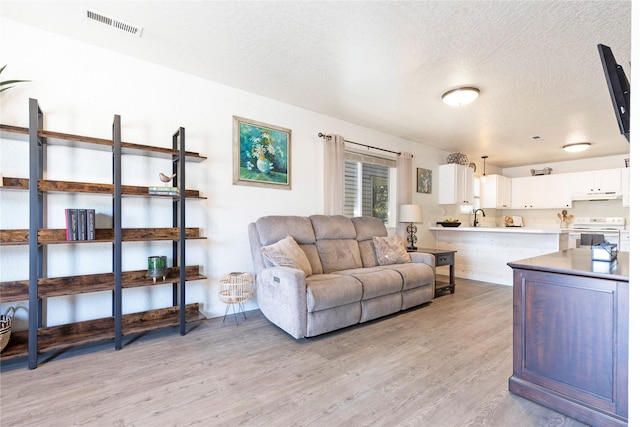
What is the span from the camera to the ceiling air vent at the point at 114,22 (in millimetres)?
2150

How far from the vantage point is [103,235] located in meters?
2.53

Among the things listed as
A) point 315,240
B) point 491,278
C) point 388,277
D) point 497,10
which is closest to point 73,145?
point 315,240

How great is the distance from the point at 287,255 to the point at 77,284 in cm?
175

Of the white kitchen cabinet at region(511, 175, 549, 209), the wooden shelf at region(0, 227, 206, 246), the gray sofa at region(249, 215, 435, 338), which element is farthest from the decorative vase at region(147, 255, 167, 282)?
the white kitchen cabinet at region(511, 175, 549, 209)

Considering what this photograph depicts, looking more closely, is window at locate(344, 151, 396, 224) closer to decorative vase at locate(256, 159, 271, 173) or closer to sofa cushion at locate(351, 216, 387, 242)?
sofa cushion at locate(351, 216, 387, 242)

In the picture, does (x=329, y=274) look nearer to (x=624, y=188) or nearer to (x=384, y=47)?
(x=384, y=47)

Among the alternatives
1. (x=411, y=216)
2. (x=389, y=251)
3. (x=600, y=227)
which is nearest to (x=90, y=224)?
(x=389, y=251)

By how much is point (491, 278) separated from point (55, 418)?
18.1 feet

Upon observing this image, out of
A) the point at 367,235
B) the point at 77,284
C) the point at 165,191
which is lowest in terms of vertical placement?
the point at 77,284

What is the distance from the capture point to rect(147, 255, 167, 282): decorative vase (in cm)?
261

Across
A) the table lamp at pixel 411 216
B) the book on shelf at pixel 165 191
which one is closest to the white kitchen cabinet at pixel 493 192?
the table lamp at pixel 411 216

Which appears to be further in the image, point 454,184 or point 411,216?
point 454,184

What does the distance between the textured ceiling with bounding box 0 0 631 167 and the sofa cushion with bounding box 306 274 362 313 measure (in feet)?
6.74

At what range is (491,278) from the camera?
16.4 ft
